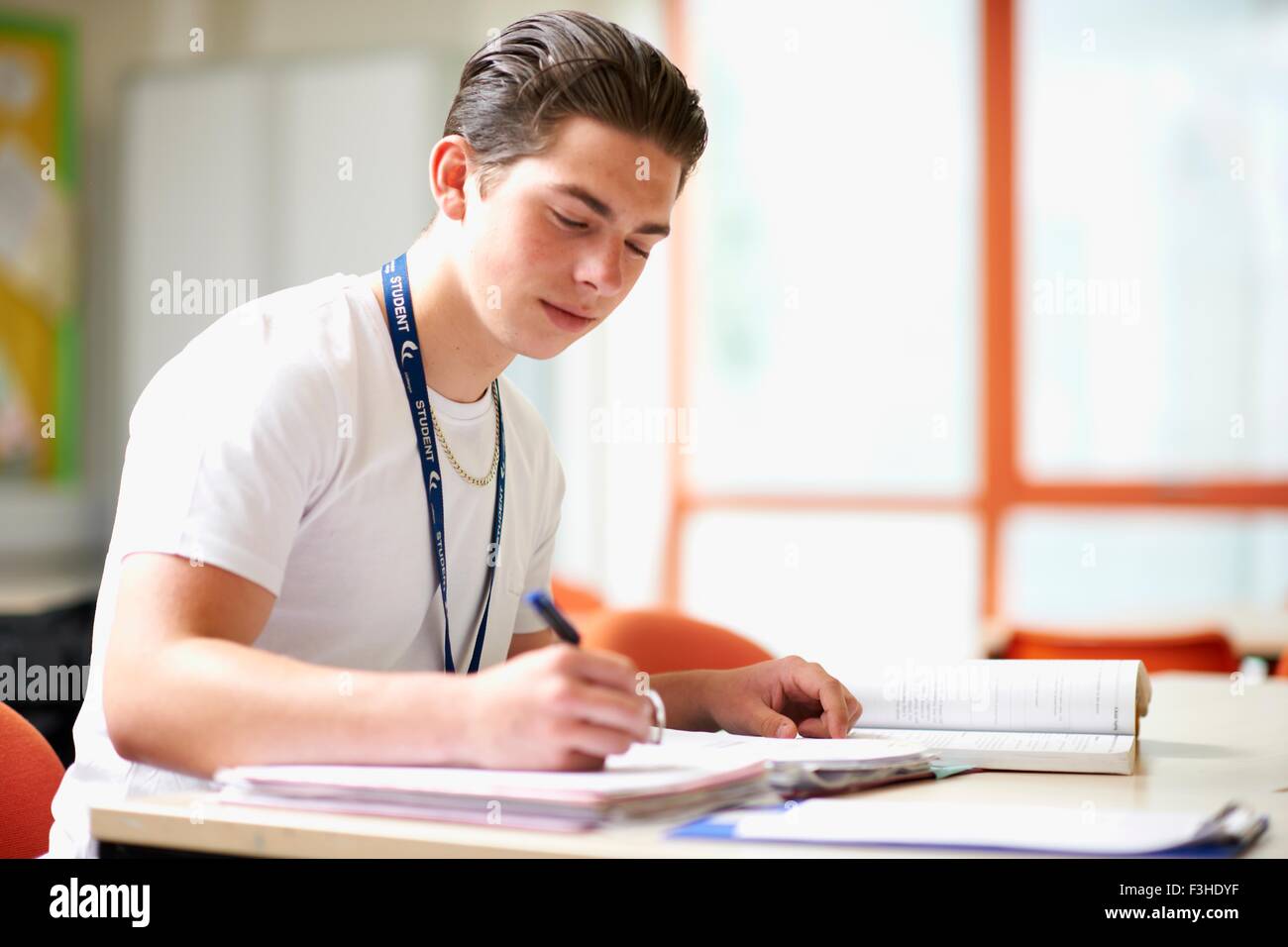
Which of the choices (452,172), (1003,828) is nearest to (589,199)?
(452,172)

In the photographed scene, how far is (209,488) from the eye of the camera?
120 centimetres

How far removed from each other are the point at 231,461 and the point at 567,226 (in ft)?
1.31

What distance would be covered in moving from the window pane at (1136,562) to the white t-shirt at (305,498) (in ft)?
13.2

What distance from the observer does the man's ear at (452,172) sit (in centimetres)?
149

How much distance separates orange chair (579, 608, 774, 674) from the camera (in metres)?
1.94

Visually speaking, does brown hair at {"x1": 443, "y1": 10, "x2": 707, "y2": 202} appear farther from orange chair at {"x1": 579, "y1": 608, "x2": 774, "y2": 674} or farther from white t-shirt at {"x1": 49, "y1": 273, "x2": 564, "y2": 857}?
orange chair at {"x1": 579, "y1": 608, "x2": 774, "y2": 674}

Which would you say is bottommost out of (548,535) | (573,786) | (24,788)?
(24,788)

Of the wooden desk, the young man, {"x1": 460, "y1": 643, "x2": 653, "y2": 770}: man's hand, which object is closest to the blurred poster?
the young man

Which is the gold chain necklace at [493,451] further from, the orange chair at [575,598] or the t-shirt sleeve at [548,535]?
the orange chair at [575,598]

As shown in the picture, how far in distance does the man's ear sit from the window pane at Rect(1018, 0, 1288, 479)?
4.12m

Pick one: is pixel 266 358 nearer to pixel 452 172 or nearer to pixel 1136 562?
pixel 452 172

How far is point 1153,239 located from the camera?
5129 mm
